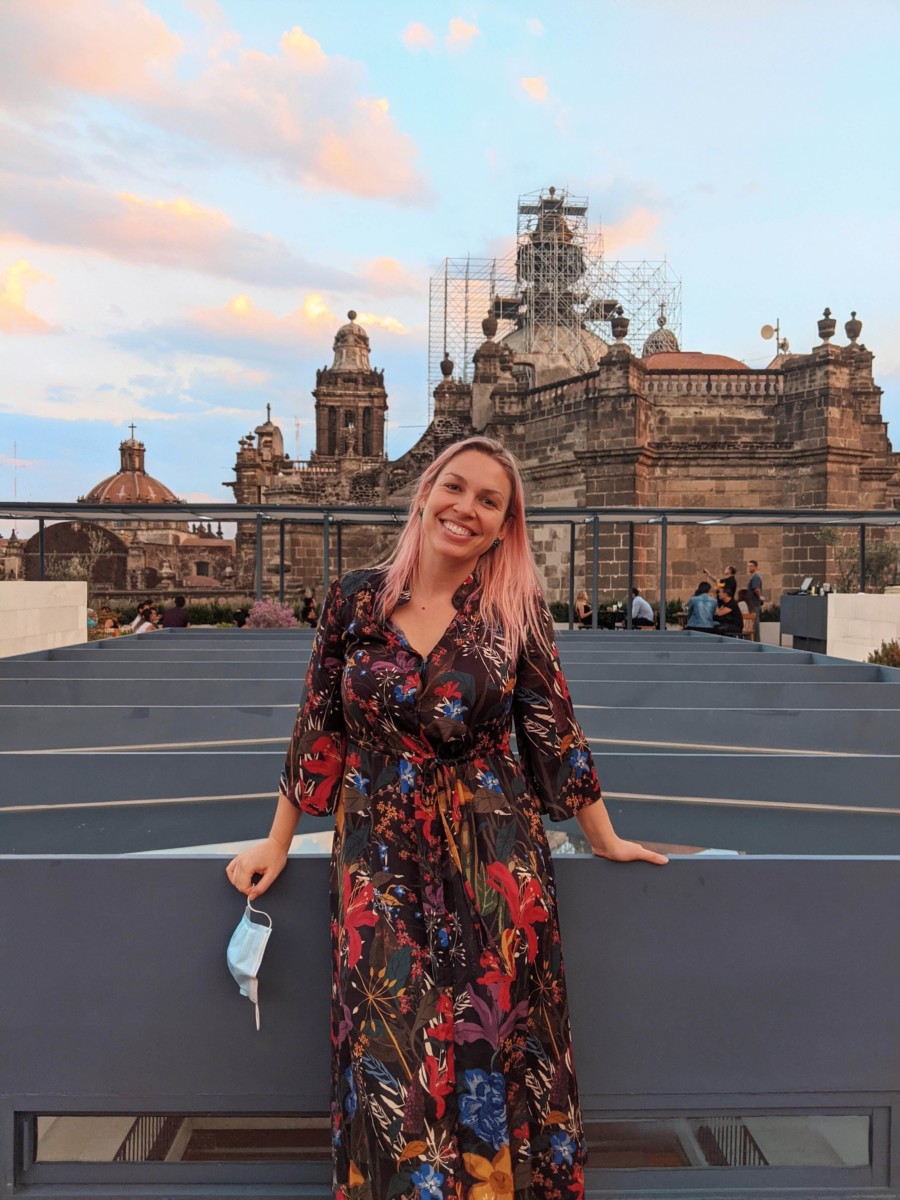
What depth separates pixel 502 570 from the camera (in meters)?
2.12

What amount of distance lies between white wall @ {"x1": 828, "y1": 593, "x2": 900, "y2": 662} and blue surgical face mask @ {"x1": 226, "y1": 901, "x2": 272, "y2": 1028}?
11473mm

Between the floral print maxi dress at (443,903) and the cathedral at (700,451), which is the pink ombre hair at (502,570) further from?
the cathedral at (700,451)

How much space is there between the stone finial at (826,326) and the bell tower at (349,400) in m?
31.8

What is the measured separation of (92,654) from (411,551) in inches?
193

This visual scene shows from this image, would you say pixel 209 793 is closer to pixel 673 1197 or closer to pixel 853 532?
pixel 673 1197

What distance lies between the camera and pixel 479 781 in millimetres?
1911

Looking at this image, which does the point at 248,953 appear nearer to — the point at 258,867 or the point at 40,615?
the point at 258,867

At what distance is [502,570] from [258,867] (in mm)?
861

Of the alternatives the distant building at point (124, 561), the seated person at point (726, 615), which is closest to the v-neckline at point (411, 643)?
the seated person at point (726, 615)

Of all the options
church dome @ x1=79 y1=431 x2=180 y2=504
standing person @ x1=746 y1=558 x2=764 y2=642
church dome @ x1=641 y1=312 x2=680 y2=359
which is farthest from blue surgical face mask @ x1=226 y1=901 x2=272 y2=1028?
church dome @ x1=79 y1=431 x2=180 y2=504

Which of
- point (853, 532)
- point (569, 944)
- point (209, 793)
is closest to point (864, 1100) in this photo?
point (569, 944)

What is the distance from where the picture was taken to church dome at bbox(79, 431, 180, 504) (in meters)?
71.8

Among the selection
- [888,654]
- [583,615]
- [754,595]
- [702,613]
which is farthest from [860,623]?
[583,615]

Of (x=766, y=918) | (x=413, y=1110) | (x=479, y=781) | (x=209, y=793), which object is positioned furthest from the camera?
(x=209, y=793)
